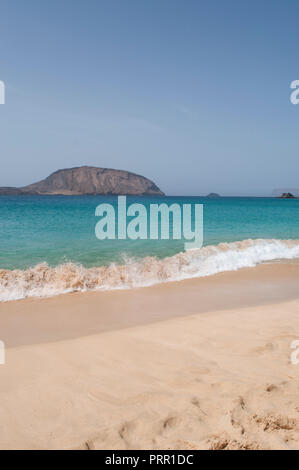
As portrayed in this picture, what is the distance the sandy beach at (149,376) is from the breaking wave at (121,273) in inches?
40.3

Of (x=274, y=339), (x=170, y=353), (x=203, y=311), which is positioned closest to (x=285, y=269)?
(x=203, y=311)

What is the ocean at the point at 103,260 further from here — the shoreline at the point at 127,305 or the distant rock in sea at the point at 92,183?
the distant rock in sea at the point at 92,183

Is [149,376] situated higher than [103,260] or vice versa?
[103,260]

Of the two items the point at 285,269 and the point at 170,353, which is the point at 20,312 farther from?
the point at 285,269

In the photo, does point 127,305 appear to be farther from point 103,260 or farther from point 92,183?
point 92,183

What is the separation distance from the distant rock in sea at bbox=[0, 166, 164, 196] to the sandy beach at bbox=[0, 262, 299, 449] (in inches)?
4409

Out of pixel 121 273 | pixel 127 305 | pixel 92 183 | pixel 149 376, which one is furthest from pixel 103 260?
pixel 92 183

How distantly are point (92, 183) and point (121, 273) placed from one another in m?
121

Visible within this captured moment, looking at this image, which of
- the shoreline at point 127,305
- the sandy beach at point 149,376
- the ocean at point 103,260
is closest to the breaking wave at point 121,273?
the ocean at point 103,260

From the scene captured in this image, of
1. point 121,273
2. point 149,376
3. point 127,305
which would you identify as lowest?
point 127,305

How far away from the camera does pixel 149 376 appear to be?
313cm

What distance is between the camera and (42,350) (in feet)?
12.2
